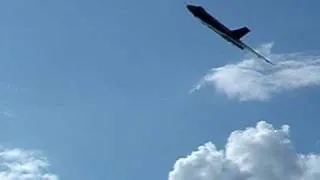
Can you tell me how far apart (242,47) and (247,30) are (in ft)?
68.9

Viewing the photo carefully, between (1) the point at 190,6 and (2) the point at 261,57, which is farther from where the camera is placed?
(1) the point at 190,6

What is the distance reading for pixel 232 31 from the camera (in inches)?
7219

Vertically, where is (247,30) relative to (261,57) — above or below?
above

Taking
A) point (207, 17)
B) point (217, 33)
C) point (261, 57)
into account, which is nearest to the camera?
point (261, 57)

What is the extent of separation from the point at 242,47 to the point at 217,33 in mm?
7367

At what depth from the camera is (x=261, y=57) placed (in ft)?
Result: 488

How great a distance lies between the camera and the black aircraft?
174375 millimetres

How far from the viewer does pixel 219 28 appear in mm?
179500

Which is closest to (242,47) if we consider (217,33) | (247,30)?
(217,33)

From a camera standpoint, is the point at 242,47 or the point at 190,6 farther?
the point at 190,6

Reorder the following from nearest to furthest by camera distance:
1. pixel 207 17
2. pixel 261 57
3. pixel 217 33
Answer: pixel 261 57, pixel 217 33, pixel 207 17

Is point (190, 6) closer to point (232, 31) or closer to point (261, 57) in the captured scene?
point (232, 31)

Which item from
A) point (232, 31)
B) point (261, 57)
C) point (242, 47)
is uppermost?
point (232, 31)

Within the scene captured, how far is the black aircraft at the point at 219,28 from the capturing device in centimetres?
17438
